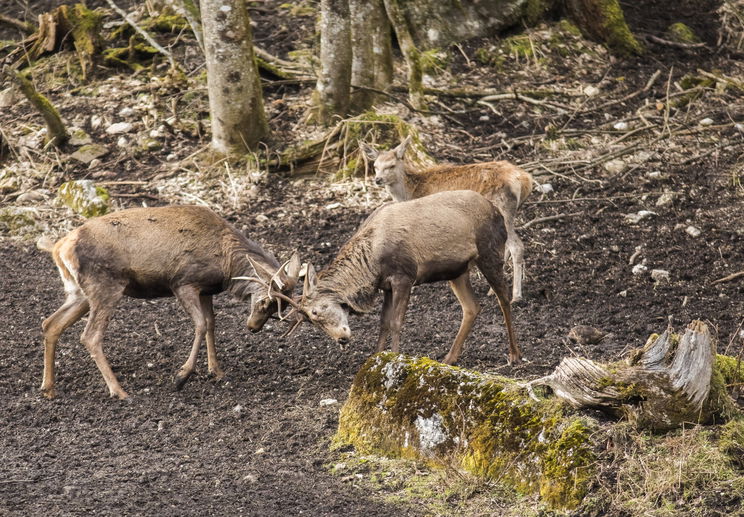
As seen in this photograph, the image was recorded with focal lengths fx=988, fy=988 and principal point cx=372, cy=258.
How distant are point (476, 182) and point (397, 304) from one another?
2963 millimetres

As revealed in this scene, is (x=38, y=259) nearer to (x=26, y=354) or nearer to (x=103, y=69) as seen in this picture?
(x=26, y=354)

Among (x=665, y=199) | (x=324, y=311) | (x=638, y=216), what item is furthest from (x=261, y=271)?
(x=665, y=199)

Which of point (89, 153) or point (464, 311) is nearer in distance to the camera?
point (464, 311)

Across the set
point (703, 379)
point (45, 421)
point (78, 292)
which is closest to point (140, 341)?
point (78, 292)

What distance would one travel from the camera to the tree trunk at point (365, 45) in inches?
555

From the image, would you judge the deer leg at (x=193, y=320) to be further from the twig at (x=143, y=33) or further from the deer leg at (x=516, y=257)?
the twig at (x=143, y=33)

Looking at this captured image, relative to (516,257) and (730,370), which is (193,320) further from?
(730,370)

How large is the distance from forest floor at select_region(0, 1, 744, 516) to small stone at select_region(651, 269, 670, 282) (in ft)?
0.18

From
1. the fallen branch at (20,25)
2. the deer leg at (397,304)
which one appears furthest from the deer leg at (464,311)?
the fallen branch at (20,25)

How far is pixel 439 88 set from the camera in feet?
49.6

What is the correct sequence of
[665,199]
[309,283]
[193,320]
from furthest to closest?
1. [665,199]
2. [193,320]
3. [309,283]

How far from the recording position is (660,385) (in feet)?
18.4

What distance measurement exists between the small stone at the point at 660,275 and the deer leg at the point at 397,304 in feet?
10.7

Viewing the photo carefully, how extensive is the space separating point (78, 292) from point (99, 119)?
20.5 ft
